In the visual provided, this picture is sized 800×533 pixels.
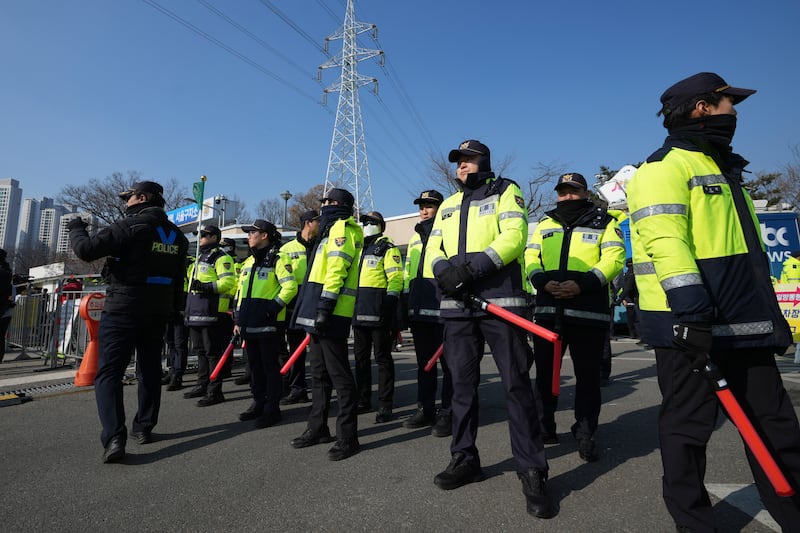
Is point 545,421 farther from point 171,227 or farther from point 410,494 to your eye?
point 171,227

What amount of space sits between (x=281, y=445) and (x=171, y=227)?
2297mm

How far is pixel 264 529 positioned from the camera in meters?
2.42

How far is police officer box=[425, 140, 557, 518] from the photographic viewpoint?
2842 mm

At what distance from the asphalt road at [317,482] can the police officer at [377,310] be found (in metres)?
0.54

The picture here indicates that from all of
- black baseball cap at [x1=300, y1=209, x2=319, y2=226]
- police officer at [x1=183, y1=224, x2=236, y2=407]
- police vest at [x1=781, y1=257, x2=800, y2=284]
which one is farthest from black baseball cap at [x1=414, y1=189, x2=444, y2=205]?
police vest at [x1=781, y1=257, x2=800, y2=284]

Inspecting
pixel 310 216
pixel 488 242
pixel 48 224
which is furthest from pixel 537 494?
pixel 48 224

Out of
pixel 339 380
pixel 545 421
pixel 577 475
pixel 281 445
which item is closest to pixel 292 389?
pixel 281 445

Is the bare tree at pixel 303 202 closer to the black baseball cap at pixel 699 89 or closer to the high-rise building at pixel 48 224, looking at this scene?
the black baseball cap at pixel 699 89

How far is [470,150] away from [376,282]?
90.2 inches

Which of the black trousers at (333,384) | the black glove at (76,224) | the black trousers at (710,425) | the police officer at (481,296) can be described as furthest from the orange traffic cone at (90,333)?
the black trousers at (710,425)

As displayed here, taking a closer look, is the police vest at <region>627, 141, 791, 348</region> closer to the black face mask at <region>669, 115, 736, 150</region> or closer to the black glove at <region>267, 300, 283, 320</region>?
the black face mask at <region>669, 115, 736, 150</region>

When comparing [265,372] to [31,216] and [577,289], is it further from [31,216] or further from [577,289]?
[31,216]

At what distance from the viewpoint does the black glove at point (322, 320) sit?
3713 mm

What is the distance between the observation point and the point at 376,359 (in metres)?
5.26
